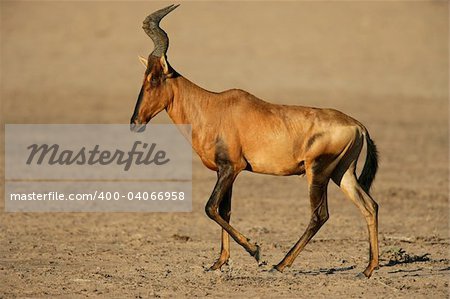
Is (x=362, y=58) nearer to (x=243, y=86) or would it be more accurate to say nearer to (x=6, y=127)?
(x=243, y=86)

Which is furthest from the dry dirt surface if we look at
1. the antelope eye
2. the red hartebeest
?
the antelope eye

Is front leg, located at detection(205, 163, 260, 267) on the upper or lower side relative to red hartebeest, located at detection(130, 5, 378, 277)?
lower

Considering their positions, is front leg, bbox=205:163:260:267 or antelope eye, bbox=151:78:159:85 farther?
antelope eye, bbox=151:78:159:85

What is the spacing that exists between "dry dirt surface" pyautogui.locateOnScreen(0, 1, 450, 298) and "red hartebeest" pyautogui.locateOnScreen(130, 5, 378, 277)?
75 centimetres

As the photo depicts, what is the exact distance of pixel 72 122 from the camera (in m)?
29.5

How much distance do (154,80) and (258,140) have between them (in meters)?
1.36

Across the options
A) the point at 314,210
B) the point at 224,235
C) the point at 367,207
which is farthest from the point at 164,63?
the point at 367,207

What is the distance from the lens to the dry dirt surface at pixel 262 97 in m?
11.3

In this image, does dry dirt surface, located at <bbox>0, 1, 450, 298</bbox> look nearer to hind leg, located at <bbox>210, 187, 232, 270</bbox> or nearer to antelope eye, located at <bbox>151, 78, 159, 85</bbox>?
hind leg, located at <bbox>210, 187, 232, 270</bbox>

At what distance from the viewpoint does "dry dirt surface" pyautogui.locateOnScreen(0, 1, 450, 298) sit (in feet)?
37.1

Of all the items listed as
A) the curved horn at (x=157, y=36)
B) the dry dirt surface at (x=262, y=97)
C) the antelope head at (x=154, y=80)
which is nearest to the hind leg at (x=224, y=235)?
the dry dirt surface at (x=262, y=97)

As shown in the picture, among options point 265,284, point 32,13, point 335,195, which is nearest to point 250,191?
point 335,195

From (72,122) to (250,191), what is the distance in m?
11.2

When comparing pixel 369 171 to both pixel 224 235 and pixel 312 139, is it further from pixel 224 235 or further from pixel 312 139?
pixel 224 235
